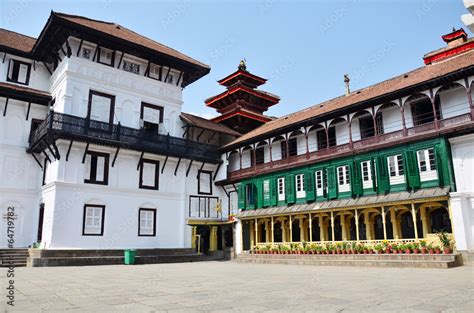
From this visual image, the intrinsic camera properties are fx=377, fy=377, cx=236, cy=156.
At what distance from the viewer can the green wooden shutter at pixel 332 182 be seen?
2277 centimetres

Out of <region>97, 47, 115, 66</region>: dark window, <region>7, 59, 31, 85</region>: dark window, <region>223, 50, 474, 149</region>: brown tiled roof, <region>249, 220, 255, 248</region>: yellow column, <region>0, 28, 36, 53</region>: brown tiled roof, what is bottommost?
<region>249, 220, 255, 248</region>: yellow column

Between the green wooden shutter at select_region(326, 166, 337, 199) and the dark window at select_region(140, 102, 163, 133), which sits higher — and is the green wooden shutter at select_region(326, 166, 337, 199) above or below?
below

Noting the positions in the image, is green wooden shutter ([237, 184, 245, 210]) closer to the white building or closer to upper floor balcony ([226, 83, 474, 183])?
upper floor balcony ([226, 83, 474, 183])

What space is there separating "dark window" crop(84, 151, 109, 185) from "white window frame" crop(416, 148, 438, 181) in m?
19.1

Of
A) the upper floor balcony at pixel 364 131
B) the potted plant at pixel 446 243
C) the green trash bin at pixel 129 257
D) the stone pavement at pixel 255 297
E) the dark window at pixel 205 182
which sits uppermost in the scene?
the upper floor balcony at pixel 364 131

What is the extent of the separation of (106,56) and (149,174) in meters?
8.93

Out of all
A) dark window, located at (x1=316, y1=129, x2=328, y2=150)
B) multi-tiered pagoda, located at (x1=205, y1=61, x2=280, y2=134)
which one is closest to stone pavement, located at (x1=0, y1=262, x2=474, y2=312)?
dark window, located at (x1=316, y1=129, x2=328, y2=150)

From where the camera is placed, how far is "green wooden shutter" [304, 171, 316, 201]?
2392 cm

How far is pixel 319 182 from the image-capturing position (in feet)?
78.4

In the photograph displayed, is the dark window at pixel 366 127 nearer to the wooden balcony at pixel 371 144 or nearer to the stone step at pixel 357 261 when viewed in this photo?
the wooden balcony at pixel 371 144

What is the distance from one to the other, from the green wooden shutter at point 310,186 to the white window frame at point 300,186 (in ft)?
1.54

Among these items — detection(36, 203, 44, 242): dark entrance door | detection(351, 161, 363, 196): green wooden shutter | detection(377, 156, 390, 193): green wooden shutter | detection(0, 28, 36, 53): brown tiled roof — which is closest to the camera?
detection(377, 156, 390, 193): green wooden shutter

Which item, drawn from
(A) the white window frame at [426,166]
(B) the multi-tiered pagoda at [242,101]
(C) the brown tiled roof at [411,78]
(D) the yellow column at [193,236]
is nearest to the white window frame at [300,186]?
(C) the brown tiled roof at [411,78]

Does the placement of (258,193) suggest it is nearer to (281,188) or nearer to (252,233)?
(281,188)
